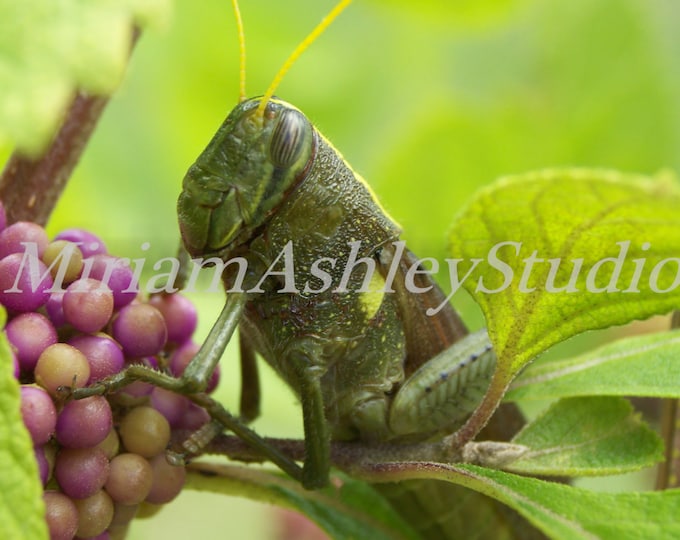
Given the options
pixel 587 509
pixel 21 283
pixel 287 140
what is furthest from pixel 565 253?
pixel 21 283

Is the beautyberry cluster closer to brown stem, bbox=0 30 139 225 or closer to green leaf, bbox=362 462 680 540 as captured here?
brown stem, bbox=0 30 139 225

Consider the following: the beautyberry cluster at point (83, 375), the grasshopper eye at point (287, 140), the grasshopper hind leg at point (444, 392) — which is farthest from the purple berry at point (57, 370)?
the grasshopper hind leg at point (444, 392)

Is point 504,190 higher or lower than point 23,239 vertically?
higher

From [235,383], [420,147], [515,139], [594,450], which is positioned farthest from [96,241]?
[515,139]

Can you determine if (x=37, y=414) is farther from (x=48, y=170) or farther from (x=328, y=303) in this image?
(x=328, y=303)

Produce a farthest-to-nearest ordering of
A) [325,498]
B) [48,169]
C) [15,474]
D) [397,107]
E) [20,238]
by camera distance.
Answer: [397,107] → [325,498] → [48,169] → [20,238] → [15,474]

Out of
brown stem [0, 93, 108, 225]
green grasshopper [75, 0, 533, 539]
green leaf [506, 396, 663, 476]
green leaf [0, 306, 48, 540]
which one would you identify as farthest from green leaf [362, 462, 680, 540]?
brown stem [0, 93, 108, 225]

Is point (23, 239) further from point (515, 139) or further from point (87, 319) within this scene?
point (515, 139)

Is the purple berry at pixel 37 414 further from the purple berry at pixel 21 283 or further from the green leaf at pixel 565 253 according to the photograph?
the green leaf at pixel 565 253
